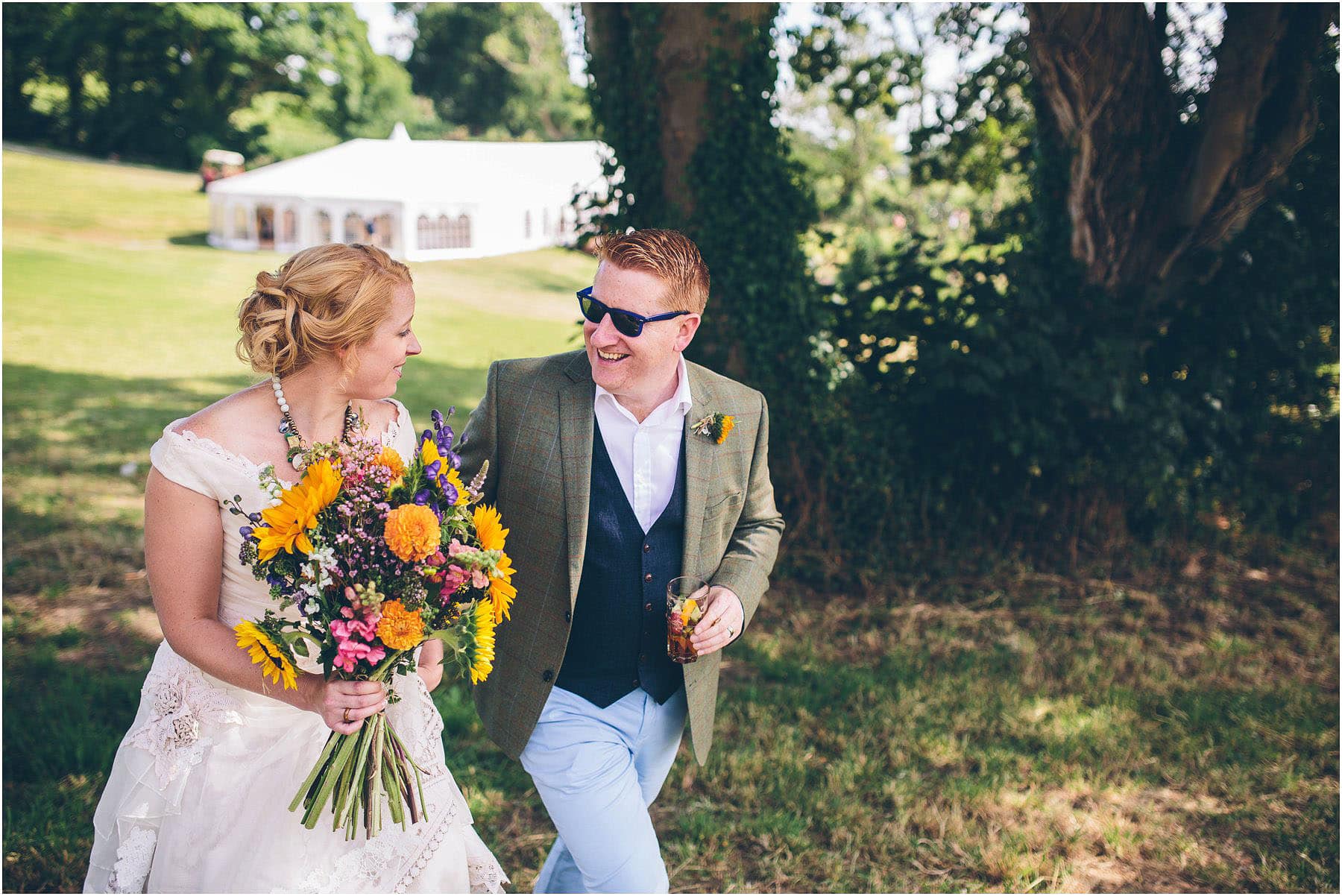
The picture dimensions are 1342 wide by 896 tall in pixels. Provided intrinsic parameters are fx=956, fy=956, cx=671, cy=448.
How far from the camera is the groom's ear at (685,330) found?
8.75 feet

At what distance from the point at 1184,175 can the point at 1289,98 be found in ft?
2.36

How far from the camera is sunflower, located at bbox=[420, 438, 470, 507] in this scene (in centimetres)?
203

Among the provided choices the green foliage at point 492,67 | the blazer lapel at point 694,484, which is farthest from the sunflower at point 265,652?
the green foliage at point 492,67

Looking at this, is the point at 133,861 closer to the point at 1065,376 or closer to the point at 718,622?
the point at 718,622

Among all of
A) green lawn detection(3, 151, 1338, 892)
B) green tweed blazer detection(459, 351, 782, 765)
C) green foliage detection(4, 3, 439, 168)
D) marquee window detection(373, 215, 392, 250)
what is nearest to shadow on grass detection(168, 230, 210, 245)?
green foliage detection(4, 3, 439, 168)

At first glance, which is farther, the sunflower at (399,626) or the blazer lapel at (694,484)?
the blazer lapel at (694,484)

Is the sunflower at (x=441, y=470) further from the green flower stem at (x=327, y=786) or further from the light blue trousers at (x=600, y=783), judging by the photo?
the light blue trousers at (x=600, y=783)

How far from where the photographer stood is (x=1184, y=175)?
21.4ft

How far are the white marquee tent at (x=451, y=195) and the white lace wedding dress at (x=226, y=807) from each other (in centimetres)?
195

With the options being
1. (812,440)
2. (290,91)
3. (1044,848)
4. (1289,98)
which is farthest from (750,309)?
(290,91)

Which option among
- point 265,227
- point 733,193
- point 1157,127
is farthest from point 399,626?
point 265,227

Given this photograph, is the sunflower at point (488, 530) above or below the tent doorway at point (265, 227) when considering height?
below

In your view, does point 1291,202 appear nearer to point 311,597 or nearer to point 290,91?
point 311,597

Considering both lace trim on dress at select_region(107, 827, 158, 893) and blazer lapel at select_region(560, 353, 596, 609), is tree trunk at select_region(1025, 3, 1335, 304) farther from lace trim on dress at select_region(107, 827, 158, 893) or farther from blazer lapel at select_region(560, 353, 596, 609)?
lace trim on dress at select_region(107, 827, 158, 893)
